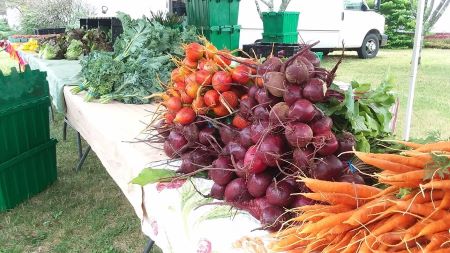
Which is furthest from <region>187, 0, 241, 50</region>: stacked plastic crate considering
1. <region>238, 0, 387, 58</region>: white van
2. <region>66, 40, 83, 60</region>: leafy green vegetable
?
<region>238, 0, 387, 58</region>: white van

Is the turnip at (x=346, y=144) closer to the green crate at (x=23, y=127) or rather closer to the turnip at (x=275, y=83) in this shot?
the turnip at (x=275, y=83)

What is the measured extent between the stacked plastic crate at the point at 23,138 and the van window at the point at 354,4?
11.2 metres

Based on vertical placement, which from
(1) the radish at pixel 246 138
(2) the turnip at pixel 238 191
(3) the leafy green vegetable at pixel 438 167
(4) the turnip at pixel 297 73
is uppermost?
(4) the turnip at pixel 297 73

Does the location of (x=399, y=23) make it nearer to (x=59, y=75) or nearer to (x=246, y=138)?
(x=59, y=75)

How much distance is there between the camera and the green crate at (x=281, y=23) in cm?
394

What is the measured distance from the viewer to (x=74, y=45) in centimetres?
521

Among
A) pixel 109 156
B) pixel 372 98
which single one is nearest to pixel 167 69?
pixel 109 156

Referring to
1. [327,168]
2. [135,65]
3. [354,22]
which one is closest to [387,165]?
[327,168]

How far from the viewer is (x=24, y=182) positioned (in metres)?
3.36

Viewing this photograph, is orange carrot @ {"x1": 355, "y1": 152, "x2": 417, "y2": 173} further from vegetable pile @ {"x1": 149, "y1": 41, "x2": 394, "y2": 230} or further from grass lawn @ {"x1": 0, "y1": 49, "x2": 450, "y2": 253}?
grass lawn @ {"x1": 0, "y1": 49, "x2": 450, "y2": 253}

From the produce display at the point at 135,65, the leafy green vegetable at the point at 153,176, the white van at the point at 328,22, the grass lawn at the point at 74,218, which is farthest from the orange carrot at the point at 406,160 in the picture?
the white van at the point at 328,22

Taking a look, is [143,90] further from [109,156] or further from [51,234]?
[51,234]

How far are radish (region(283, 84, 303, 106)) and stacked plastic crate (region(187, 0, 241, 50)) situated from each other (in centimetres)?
270

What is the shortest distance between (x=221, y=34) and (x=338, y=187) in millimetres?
3055
